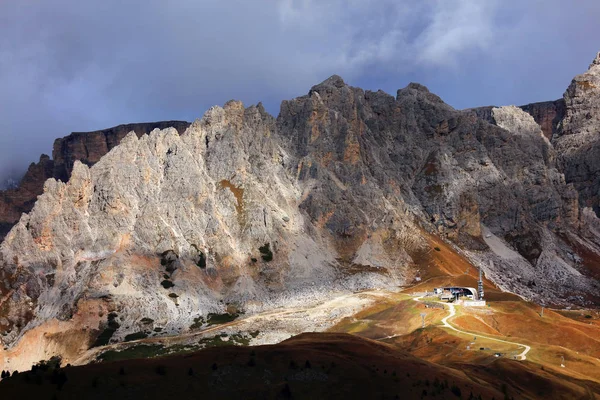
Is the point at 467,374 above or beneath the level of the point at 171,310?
beneath

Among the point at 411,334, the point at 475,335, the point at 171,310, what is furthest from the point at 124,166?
the point at 475,335

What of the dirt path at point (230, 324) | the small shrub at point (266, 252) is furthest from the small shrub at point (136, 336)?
the small shrub at point (266, 252)

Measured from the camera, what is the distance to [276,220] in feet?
444

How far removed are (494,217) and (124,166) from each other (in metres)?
116

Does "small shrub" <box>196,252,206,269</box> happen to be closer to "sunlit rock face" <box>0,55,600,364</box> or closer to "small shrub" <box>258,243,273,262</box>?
"sunlit rock face" <box>0,55,600,364</box>

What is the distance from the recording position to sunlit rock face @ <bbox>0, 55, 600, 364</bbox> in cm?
10462

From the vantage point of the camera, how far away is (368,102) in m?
195

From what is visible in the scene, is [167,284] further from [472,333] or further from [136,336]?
[472,333]

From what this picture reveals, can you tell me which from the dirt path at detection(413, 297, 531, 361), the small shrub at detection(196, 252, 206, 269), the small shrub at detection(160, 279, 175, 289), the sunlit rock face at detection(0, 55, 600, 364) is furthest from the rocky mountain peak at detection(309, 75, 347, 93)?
the dirt path at detection(413, 297, 531, 361)

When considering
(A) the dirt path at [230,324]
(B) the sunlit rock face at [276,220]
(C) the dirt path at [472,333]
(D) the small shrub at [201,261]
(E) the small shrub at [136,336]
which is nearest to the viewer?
(C) the dirt path at [472,333]

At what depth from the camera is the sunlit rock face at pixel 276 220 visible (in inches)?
4119

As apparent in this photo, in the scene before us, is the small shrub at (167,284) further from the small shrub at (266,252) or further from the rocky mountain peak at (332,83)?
the rocky mountain peak at (332,83)

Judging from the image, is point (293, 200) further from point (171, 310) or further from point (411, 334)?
point (411, 334)

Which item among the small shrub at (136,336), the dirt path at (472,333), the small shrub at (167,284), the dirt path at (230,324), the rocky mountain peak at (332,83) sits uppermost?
the rocky mountain peak at (332,83)
